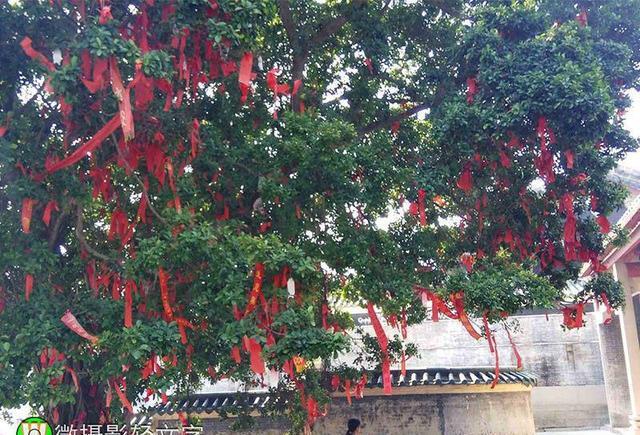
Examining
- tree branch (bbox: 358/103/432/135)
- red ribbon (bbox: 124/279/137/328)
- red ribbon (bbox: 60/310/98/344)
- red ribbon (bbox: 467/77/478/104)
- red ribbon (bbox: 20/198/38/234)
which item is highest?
tree branch (bbox: 358/103/432/135)

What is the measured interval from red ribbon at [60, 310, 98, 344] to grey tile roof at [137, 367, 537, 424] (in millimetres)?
4150

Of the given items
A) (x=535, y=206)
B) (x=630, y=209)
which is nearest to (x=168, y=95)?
(x=535, y=206)

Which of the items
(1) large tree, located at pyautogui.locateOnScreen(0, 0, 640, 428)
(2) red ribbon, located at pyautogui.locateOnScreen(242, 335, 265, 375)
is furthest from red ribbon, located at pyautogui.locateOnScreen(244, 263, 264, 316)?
(2) red ribbon, located at pyautogui.locateOnScreen(242, 335, 265, 375)

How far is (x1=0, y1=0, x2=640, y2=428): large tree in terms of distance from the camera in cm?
444

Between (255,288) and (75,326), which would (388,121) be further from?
(75,326)

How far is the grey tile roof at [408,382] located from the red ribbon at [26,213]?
4.40 m

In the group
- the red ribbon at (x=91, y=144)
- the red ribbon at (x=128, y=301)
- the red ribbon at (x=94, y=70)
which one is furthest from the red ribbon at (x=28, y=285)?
the red ribbon at (x=94, y=70)

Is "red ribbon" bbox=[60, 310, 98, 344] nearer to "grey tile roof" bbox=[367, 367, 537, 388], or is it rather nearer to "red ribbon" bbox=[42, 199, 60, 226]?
"red ribbon" bbox=[42, 199, 60, 226]

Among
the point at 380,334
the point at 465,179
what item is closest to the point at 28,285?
the point at 380,334

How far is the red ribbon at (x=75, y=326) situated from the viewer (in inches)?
173

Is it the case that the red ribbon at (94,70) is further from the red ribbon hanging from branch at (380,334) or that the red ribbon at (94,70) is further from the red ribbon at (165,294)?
the red ribbon hanging from branch at (380,334)

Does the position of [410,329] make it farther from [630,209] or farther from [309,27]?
[309,27]

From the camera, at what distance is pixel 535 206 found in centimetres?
631

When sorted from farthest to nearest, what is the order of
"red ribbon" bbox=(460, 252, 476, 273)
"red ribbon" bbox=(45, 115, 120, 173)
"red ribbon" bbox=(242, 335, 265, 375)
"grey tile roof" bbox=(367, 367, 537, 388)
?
"grey tile roof" bbox=(367, 367, 537, 388) → "red ribbon" bbox=(460, 252, 476, 273) → "red ribbon" bbox=(45, 115, 120, 173) → "red ribbon" bbox=(242, 335, 265, 375)
